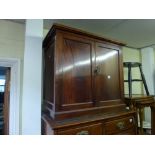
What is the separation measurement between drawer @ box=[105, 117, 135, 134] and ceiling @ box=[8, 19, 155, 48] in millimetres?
1249

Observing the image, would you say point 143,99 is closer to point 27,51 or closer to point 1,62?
point 27,51

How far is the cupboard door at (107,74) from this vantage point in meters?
1.58

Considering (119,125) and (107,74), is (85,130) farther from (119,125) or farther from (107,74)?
(107,74)

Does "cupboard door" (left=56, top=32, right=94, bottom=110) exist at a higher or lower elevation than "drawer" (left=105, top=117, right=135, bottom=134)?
higher

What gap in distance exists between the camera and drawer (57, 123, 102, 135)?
119 centimetres

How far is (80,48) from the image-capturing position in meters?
1.46

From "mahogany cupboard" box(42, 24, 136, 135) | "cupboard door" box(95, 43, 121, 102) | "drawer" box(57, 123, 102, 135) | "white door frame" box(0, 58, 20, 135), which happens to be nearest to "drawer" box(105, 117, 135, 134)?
"mahogany cupboard" box(42, 24, 136, 135)

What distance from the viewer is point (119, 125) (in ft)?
5.12

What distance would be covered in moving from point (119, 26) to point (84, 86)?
1.16 m

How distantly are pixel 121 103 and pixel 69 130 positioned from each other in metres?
0.86

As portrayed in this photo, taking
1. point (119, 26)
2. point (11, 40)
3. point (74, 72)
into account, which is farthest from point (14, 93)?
point (119, 26)

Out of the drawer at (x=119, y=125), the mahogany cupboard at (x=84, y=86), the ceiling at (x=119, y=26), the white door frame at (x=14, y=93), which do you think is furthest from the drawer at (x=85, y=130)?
the ceiling at (x=119, y=26)

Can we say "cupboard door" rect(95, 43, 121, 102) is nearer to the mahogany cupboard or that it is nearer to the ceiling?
the mahogany cupboard

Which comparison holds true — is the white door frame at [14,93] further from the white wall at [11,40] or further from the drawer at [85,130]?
the drawer at [85,130]
